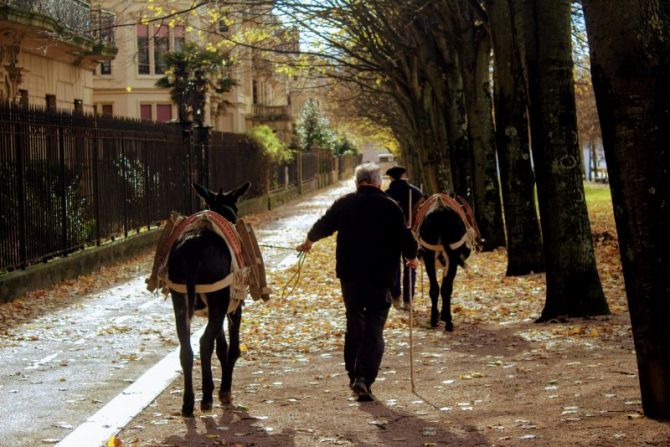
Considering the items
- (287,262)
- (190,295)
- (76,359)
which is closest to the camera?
(190,295)

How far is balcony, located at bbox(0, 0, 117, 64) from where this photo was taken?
22625 millimetres

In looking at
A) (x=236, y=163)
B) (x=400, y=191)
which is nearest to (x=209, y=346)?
(x=400, y=191)

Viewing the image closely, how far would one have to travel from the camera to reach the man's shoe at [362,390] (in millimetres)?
8867

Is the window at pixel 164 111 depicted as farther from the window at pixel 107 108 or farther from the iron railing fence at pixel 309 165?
the iron railing fence at pixel 309 165

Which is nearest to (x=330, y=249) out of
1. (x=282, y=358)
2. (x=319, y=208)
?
(x=282, y=358)

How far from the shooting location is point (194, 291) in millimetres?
8617

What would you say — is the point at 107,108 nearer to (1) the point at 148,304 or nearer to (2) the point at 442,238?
(1) the point at 148,304

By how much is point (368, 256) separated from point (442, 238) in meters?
4.22

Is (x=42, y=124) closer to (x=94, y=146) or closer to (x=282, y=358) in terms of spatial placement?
(x=94, y=146)

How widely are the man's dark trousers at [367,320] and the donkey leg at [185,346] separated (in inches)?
51.6

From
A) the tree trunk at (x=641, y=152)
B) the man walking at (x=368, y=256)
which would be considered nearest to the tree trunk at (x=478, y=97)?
the man walking at (x=368, y=256)

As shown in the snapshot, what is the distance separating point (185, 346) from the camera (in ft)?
27.9

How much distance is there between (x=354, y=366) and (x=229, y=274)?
1.43 meters

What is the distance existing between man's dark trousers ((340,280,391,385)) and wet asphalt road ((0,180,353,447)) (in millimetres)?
1981
